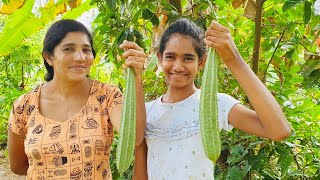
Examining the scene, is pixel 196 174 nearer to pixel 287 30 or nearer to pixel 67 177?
pixel 67 177

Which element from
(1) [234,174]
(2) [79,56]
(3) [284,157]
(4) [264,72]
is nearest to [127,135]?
(2) [79,56]

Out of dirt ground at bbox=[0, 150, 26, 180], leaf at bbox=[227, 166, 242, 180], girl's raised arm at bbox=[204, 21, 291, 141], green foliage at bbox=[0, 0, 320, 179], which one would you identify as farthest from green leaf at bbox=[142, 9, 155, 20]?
dirt ground at bbox=[0, 150, 26, 180]

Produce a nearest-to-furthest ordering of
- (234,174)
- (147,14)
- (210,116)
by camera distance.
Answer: (210,116)
(147,14)
(234,174)

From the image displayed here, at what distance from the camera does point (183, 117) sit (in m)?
1.79

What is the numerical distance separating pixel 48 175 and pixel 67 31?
0.65 metres

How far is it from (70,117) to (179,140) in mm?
551

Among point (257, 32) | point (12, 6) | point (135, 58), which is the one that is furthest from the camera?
point (12, 6)

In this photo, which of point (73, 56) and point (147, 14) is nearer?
point (73, 56)

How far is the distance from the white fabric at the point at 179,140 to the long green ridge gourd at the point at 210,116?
381mm

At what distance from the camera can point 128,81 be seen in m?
1.50

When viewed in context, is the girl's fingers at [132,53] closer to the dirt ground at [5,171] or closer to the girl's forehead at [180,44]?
the girl's forehead at [180,44]

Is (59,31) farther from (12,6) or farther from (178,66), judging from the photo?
(12,6)

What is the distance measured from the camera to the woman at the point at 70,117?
192 cm

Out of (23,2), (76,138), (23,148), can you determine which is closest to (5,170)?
(23,2)
